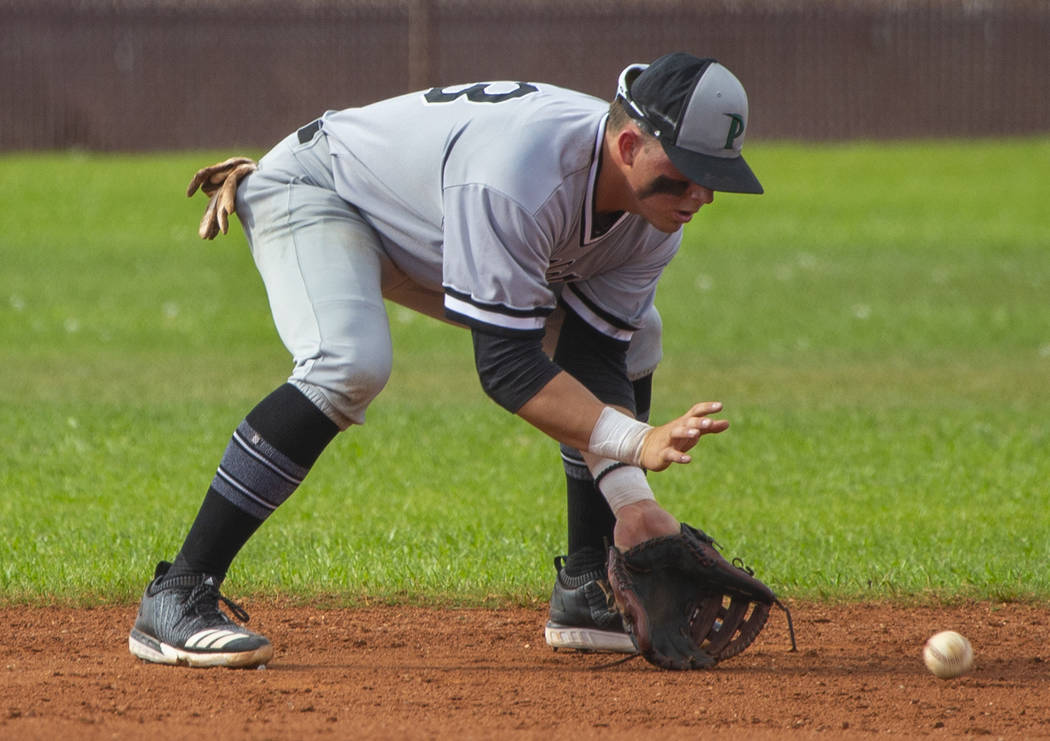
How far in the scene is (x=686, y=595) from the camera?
15.8 ft

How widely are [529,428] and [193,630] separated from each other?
529 cm

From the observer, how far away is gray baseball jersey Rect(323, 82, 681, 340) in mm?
4199

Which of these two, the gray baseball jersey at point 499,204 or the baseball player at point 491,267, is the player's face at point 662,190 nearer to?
the baseball player at point 491,267

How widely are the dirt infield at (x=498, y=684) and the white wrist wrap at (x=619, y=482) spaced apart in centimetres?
53

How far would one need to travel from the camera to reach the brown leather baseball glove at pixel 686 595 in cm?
476

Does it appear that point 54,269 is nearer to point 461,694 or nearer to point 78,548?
point 78,548

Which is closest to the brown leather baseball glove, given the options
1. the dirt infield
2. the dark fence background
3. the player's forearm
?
the dirt infield

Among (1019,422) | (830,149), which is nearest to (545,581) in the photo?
(1019,422)

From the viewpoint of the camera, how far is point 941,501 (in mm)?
7602

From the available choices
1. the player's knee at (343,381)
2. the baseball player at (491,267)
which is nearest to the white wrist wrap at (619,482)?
the baseball player at (491,267)

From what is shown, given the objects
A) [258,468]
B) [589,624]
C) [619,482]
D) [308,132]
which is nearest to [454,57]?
[308,132]

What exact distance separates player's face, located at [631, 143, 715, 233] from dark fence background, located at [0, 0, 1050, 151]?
74.9 ft

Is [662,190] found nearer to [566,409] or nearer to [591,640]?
[566,409]

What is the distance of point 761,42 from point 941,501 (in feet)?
70.7
